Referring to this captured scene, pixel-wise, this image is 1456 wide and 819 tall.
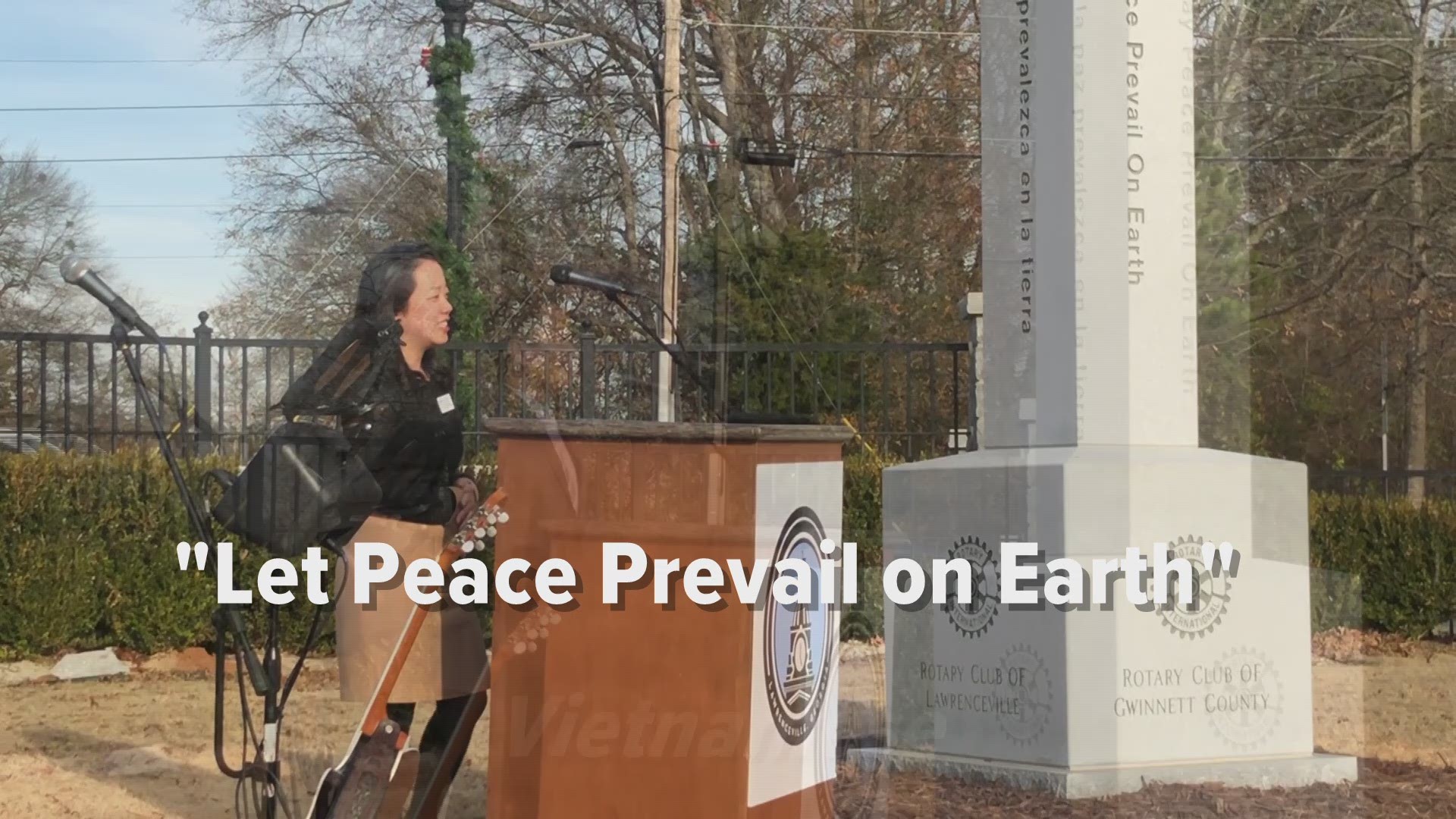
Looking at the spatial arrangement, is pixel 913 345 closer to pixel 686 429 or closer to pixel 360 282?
pixel 686 429

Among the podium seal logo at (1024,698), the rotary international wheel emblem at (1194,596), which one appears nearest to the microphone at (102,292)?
the podium seal logo at (1024,698)

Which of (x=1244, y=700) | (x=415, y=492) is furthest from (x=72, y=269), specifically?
(x=1244, y=700)

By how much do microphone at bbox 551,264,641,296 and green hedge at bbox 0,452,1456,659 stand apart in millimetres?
765

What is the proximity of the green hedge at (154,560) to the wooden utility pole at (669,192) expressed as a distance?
0.62 metres

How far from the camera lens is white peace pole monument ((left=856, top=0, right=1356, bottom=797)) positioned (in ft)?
11.4

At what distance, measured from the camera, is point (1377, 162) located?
12.9ft

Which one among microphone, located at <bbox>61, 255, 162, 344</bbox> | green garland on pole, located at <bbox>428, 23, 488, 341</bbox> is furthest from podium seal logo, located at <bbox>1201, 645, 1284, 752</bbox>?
microphone, located at <bbox>61, 255, 162, 344</bbox>

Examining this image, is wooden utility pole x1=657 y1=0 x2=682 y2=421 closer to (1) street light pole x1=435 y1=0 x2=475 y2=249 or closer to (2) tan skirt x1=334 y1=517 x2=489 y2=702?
(1) street light pole x1=435 y1=0 x2=475 y2=249

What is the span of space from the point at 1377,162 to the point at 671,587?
2.52 m

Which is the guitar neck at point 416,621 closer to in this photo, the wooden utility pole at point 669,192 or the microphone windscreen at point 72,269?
the wooden utility pole at point 669,192

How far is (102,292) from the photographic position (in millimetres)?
2750

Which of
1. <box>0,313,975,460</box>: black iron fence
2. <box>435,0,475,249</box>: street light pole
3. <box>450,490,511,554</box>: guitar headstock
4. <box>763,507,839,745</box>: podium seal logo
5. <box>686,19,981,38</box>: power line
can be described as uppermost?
<box>686,19,981,38</box>: power line

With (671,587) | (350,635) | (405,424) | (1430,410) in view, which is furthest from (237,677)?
(1430,410)

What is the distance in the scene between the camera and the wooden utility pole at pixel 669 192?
8.68ft
